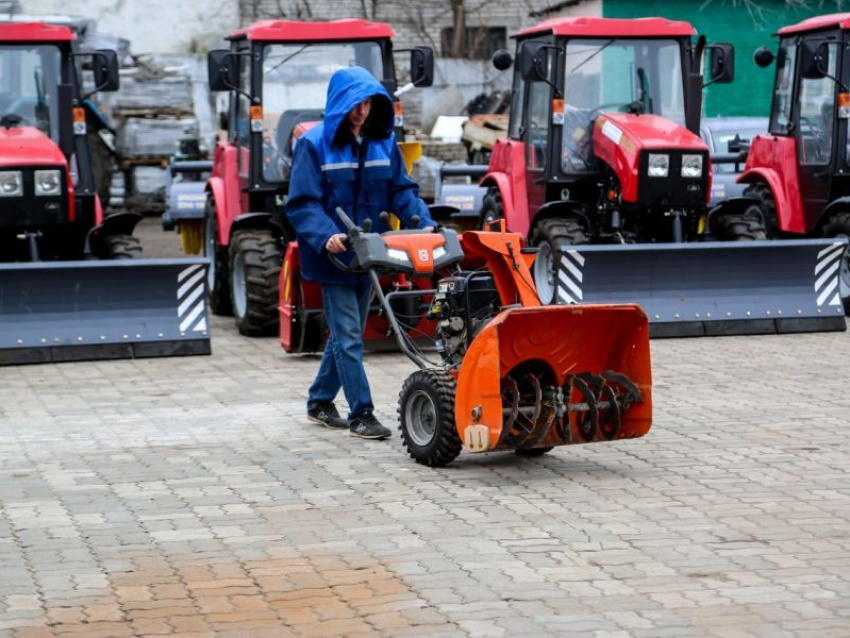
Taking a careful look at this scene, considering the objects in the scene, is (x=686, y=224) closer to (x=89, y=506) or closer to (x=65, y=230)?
(x=65, y=230)

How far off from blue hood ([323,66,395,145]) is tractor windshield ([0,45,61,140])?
576 centimetres

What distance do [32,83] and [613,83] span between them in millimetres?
4961

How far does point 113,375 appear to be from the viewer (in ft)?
38.4

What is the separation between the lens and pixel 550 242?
559 inches

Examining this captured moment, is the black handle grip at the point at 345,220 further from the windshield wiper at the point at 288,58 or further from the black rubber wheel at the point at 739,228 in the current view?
the black rubber wheel at the point at 739,228

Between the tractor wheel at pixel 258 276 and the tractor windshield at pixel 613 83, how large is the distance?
2.84m

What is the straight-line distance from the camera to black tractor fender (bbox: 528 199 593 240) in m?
14.4

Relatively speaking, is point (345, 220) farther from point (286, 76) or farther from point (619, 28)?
point (619, 28)

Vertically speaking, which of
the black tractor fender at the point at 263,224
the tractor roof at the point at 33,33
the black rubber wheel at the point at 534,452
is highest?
the tractor roof at the point at 33,33

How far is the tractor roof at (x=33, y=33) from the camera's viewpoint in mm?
13875

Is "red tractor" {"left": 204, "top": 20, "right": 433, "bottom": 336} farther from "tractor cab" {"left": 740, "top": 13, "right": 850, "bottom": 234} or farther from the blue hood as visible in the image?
the blue hood

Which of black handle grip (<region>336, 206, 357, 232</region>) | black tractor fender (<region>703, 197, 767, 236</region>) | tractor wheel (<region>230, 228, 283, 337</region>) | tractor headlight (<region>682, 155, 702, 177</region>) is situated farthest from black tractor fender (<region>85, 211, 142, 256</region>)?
black handle grip (<region>336, 206, 357, 232</region>)

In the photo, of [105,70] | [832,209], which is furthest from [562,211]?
[105,70]

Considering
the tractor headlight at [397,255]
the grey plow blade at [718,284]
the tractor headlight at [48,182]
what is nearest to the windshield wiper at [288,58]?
the tractor headlight at [48,182]
